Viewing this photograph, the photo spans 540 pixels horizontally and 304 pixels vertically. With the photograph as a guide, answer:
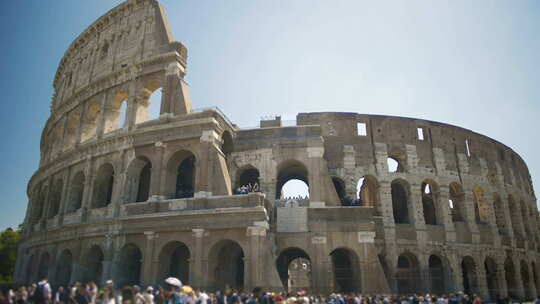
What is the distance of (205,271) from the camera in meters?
17.8

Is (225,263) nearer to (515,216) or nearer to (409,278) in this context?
(409,278)

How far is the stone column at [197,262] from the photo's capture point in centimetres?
1773

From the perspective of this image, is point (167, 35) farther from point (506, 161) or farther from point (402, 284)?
point (506, 161)

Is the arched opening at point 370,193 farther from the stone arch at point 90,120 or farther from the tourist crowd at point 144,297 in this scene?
the stone arch at point 90,120

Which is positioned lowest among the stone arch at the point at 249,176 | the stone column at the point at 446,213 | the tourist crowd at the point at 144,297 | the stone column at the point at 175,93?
the tourist crowd at the point at 144,297

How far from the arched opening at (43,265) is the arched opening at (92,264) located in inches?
190

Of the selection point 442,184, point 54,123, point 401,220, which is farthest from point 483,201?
point 54,123

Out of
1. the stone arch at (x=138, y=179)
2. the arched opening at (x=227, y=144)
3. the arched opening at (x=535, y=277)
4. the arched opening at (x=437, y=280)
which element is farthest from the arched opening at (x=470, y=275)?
the stone arch at (x=138, y=179)

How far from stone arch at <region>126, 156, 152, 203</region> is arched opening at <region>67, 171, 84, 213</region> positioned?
452 centimetres

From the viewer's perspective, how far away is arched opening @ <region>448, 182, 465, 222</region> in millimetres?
26359

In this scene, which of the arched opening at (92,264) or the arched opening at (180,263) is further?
the arched opening at (92,264)

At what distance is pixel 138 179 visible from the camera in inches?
874

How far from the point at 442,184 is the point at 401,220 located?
3.70m

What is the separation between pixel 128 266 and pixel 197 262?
5.23 meters
